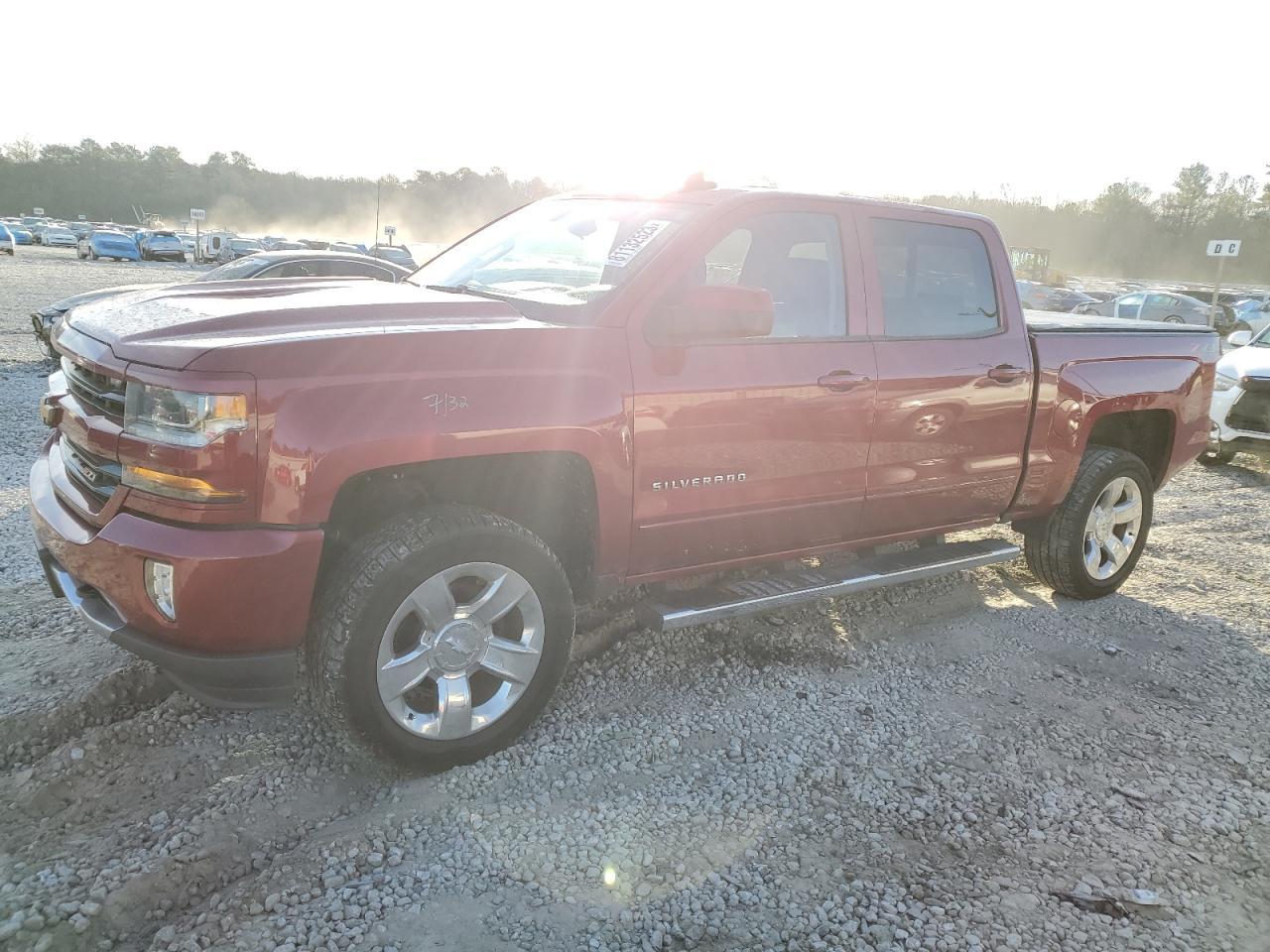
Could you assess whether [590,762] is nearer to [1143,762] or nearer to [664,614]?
[664,614]

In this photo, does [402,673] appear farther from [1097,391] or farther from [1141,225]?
[1141,225]

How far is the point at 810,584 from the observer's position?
12.4 feet

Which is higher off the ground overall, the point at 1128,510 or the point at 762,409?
the point at 762,409

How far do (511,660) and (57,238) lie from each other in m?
60.1

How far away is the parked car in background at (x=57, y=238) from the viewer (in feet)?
169

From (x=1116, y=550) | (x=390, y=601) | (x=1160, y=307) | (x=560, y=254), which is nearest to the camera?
(x=390, y=601)

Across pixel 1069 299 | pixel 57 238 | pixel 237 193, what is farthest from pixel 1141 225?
pixel 237 193

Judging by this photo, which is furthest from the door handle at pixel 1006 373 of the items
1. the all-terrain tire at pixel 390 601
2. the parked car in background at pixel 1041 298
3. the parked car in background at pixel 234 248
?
the parked car in background at pixel 234 248

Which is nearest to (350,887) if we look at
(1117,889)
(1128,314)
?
(1117,889)

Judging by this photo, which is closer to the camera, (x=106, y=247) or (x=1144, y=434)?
(x=1144, y=434)

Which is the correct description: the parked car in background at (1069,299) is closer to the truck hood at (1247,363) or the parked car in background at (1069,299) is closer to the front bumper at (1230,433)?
the truck hood at (1247,363)

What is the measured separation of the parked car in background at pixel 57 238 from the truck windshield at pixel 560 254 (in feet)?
191

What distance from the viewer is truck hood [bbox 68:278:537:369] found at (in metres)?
2.64

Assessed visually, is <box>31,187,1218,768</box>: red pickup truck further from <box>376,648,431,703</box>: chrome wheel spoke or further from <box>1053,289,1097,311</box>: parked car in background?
<box>1053,289,1097,311</box>: parked car in background
